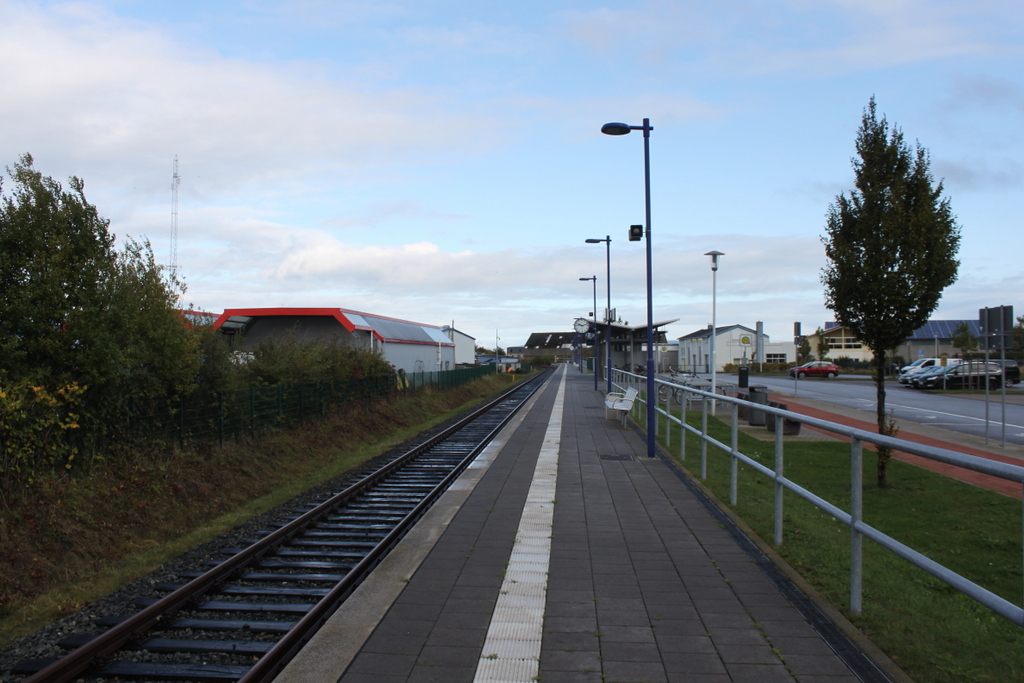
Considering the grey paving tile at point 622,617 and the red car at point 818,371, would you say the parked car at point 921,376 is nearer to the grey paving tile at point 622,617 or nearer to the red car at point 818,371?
the red car at point 818,371

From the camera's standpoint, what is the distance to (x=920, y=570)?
210 inches

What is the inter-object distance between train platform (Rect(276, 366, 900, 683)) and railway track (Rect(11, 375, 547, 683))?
0.30 m

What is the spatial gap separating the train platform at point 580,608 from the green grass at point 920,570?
11.6 inches

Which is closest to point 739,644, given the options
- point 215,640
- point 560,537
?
point 560,537

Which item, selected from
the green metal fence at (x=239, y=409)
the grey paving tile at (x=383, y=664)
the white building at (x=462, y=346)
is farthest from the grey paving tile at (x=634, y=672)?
the white building at (x=462, y=346)

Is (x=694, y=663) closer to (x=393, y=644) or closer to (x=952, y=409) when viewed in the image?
(x=393, y=644)

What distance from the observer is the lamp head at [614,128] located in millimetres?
13375

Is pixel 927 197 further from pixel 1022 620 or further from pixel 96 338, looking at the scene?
pixel 96 338

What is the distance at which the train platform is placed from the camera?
412 centimetres

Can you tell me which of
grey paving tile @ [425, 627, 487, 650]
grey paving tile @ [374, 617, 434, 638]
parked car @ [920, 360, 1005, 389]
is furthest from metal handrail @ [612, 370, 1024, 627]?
parked car @ [920, 360, 1005, 389]

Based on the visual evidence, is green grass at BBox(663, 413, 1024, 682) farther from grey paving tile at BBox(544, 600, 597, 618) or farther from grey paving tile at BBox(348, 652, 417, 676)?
grey paving tile at BBox(348, 652, 417, 676)

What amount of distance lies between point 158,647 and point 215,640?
35cm

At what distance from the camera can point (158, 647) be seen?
16.1 ft

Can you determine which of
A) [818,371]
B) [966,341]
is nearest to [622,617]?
[818,371]
